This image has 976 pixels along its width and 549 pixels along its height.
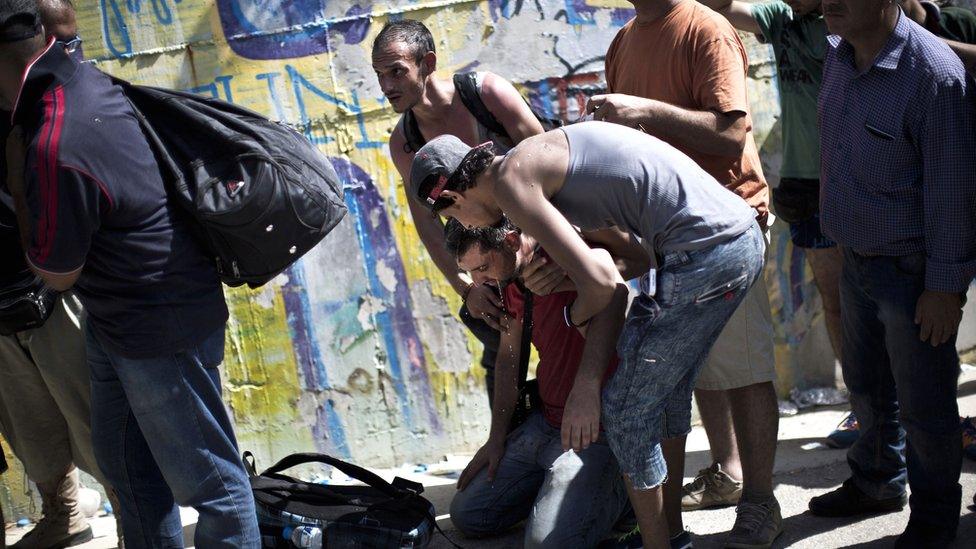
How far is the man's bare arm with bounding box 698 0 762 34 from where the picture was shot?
430 centimetres

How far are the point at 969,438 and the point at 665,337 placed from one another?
72.9 inches

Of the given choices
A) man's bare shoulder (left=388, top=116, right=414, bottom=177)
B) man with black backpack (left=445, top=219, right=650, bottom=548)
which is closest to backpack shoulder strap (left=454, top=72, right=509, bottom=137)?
man's bare shoulder (left=388, top=116, right=414, bottom=177)

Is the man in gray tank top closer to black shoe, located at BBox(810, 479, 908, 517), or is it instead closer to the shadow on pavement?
the shadow on pavement

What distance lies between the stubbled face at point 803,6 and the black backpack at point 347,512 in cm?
242

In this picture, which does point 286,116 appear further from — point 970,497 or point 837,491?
point 970,497

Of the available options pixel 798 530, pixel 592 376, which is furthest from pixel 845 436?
pixel 592 376

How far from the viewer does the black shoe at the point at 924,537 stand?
10.7 ft

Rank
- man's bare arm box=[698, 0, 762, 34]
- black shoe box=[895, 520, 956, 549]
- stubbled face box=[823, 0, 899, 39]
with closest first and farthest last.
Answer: stubbled face box=[823, 0, 899, 39] → black shoe box=[895, 520, 956, 549] → man's bare arm box=[698, 0, 762, 34]

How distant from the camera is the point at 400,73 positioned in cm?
392

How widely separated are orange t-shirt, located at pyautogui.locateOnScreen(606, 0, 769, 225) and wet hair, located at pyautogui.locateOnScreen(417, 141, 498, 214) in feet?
3.05

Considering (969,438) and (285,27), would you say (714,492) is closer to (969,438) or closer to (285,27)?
(969,438)

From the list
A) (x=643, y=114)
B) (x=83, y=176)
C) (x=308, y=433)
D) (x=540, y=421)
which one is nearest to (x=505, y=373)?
(x=540, y=421)

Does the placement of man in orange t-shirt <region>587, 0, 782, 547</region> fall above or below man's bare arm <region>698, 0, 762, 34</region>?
below

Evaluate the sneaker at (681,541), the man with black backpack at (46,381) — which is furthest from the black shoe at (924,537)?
the man with black backpack at (46,381)
